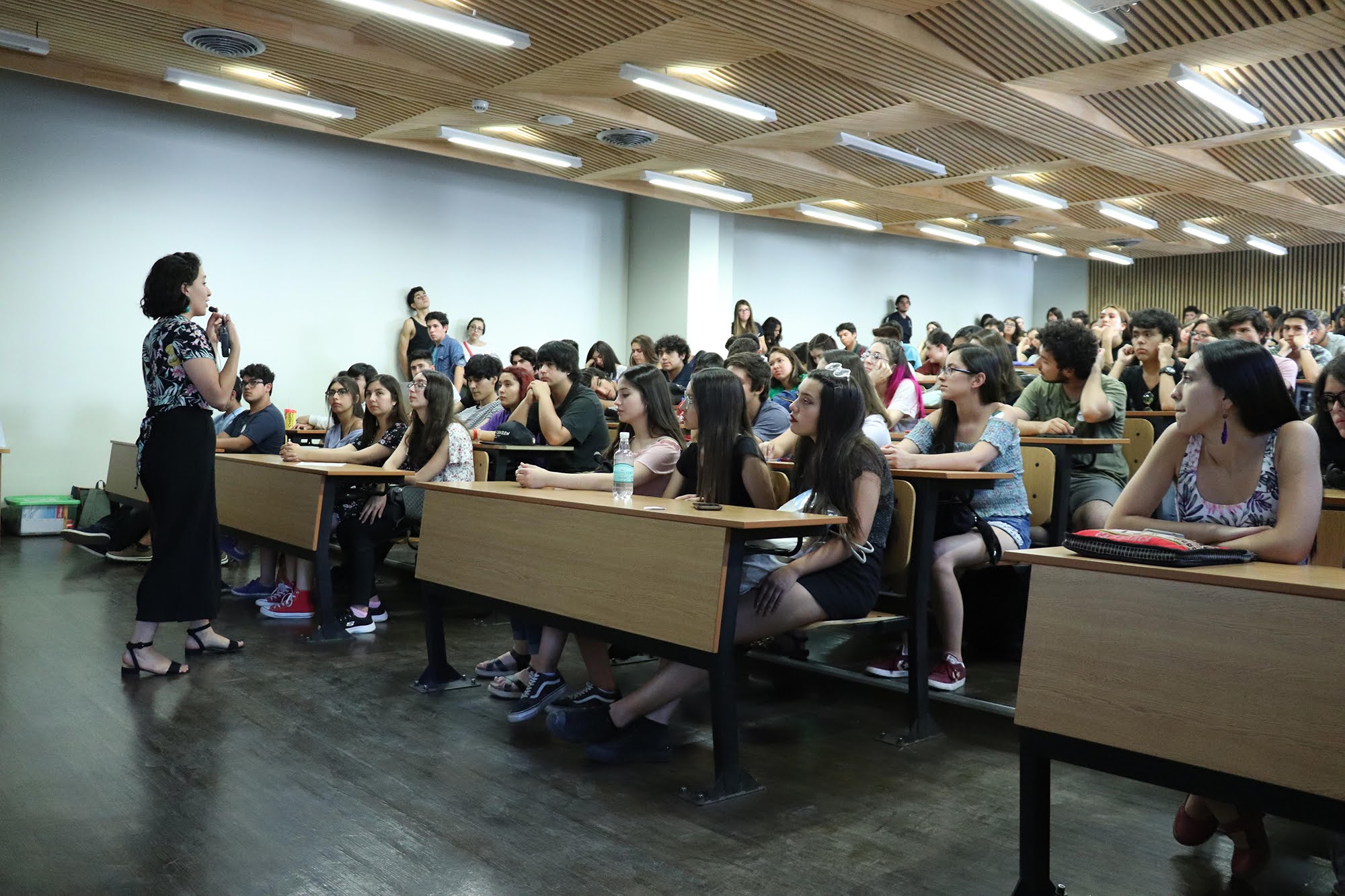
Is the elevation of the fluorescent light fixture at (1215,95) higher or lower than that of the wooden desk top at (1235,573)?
higher

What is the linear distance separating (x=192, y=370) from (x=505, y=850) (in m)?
2.10

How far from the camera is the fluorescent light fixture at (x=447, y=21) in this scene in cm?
570

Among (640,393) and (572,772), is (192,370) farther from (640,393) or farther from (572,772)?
(572,772)

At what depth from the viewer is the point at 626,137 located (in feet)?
28.4

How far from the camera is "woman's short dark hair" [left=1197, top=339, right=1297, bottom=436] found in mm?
2240

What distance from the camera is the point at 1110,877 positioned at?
2191mm

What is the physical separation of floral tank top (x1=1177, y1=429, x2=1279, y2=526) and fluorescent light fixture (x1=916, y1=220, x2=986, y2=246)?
1098 centimetres

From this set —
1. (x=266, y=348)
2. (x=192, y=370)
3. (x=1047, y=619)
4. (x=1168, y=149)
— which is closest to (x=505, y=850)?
(x=1047, y=619)

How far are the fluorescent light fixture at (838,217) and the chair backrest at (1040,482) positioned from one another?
7878mm

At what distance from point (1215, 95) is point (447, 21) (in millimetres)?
5053

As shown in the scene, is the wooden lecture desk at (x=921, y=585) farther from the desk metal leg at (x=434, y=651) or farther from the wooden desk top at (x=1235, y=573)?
the desk metal leg at (x=434, y=651)

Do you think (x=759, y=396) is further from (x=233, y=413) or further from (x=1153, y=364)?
(x=233, y=413)

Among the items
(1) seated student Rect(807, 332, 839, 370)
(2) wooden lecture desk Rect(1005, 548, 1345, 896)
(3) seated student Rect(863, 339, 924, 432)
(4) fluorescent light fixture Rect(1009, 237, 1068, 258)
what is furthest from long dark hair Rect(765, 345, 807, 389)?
(4) fluorescent light fixture Rect(1009, 237, 1068, 258)

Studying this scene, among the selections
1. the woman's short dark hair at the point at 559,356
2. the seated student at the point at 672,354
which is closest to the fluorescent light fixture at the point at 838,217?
the seated student at the point at 672,354
